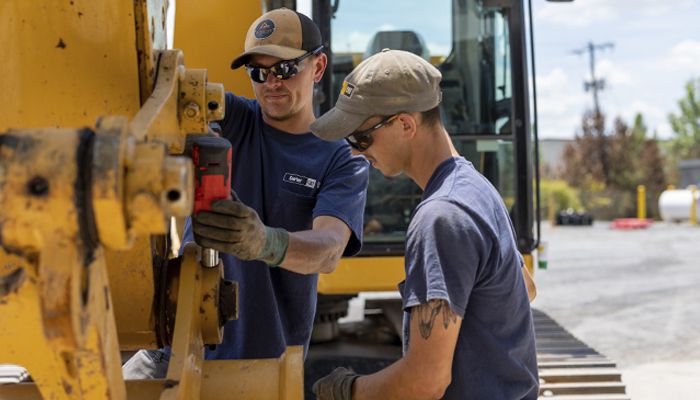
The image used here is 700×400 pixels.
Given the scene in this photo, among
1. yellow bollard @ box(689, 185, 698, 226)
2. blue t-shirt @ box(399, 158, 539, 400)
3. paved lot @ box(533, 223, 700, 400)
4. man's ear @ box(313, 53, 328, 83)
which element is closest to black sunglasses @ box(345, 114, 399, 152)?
blue t-shirt @ box(399, 158, 539, 400)

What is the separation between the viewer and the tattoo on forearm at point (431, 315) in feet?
6.30

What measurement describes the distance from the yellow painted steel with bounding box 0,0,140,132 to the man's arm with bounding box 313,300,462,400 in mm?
852

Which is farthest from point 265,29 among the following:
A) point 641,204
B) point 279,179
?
point 641,204

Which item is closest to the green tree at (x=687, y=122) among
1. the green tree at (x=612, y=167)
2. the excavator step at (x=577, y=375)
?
the green tree at (x=612, y=167)

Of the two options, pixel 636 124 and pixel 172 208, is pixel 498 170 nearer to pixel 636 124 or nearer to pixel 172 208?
pixel 172 208

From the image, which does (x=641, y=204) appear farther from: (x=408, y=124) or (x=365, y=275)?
(x=408, y=124)

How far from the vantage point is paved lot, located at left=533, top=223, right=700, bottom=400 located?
23.6ft

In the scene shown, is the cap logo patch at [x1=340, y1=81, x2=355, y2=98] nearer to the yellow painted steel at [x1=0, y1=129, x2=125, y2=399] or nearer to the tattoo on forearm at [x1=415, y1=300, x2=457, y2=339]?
the tattoo on forearm at [x1=415, y1=300, x2=457, y2=339]

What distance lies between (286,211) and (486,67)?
2405 millimetres

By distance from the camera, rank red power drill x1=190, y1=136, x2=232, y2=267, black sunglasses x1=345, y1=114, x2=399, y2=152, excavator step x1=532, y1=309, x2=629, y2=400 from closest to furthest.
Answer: red power drill x1=190, y1=136, x2=232, y2=267, black sunglasses x1=345, y1=114, x2=399, y2=152, excavator step x1=532, y1=309, x2=629, y2=400

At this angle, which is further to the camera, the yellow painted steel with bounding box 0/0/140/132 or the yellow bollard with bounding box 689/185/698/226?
the yellow bollard with bounding box 689/185/698/226

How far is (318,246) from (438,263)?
2.26 feet

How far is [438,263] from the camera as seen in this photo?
1923mm

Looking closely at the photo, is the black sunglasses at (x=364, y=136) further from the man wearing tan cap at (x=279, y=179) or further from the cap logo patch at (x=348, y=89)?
the man wearing tan cap at (x=279, y=179)
